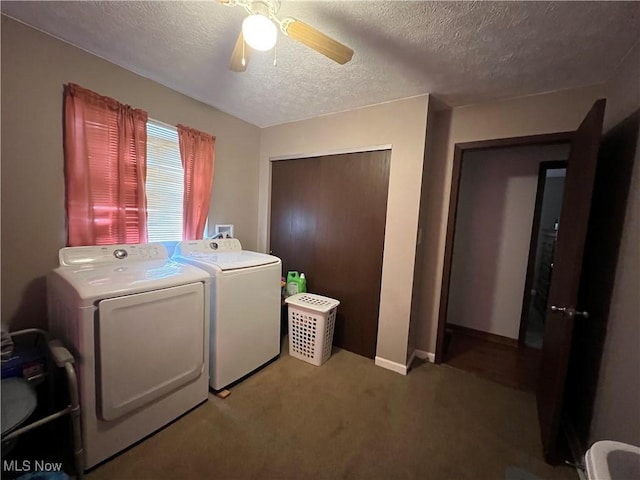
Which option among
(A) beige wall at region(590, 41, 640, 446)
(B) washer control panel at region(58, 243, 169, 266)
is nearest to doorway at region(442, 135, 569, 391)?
(A) beige wall at region(590, 41, 640, 446)

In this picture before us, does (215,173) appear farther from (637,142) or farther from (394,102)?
(637,142)

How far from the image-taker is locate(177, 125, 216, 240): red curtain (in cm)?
219

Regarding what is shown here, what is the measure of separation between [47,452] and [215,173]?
216cm

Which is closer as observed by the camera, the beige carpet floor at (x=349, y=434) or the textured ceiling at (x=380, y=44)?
the textured ceiling at (x=380, y=44)

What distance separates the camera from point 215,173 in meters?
2.49

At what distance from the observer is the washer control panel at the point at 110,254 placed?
1559 mm

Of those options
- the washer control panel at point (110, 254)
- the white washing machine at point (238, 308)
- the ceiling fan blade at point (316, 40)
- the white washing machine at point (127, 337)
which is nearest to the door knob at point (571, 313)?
the ceiling fan blade at point (316, 40)

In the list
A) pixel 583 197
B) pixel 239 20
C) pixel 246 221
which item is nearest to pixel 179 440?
pixel 246 221

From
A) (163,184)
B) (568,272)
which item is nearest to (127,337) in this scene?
(163,184)

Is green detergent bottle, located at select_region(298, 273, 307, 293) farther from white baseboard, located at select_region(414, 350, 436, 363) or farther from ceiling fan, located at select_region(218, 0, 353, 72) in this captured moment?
ceiling fan, located at select_region(218, 0, 353, 72)

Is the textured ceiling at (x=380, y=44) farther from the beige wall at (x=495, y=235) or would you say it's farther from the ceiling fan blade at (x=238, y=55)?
the beige wall at (x=495, y=235)

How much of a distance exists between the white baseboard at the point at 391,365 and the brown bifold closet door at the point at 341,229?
0.09m

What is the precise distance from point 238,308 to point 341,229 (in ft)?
3.85

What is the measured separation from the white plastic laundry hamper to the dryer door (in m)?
0.87
